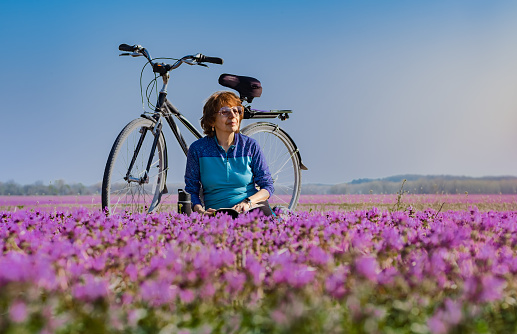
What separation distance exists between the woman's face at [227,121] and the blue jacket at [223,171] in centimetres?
19

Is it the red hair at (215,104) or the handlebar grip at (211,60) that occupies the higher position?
the handlebar grip at (211,60)

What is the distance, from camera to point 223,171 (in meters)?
5.93

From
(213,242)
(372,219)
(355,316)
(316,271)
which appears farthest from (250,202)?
(355,316)

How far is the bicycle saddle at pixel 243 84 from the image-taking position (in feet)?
24.8

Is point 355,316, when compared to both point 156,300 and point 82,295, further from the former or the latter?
point 82,295

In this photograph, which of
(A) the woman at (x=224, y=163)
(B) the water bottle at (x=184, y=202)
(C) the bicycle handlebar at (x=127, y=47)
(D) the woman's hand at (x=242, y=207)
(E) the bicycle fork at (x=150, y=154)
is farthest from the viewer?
(C) the bicycle handlebar at (x=127, y=47)

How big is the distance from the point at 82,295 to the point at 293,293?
2.73ft

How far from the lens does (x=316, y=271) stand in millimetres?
2432

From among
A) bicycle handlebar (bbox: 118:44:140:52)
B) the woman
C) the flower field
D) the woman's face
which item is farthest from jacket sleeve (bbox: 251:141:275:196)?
the flower field

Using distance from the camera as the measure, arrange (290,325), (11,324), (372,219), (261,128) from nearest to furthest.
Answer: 1. (290,325)
2. (11,324)
3. (372,219)
4. (261,128)

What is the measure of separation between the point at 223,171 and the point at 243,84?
226 cm

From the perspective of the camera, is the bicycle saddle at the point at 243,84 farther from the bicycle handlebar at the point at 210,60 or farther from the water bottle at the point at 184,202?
the water bottle at the point at 184,202

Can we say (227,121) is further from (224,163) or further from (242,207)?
(242,207)

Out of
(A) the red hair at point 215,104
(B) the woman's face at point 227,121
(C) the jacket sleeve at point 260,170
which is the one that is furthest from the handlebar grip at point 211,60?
(C) the jacket sleeve at point 260,170
